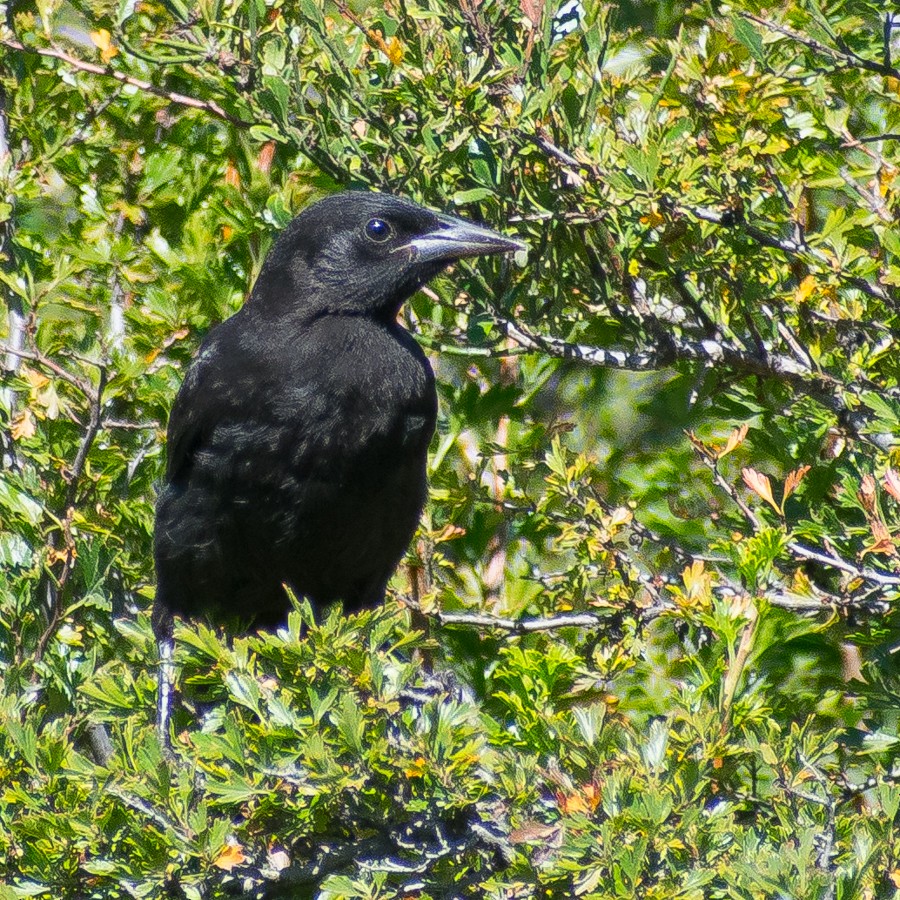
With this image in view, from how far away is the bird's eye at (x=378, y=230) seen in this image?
377cm

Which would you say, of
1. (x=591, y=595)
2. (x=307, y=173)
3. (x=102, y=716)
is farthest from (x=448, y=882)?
(x=307, y=173)

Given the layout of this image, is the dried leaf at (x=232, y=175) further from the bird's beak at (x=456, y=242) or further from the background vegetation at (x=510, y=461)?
the bird's beak at (x=456, y=242)

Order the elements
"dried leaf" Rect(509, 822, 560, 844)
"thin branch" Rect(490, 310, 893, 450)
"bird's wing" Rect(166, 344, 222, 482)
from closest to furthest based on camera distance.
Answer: "dried leaf" Rect(509, 822, 560, 844) < "thin branch" Rect(490, 310, 893, 450) < "bird's wing" Rect(166, 344, 222, 482)

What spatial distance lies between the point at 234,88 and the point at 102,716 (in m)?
1.45

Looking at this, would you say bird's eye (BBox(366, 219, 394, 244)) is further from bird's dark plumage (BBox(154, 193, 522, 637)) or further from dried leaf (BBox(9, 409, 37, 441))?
dried leaf (BBox(9, 409, 37, 441))

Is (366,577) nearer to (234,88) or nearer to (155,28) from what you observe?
(234,88)

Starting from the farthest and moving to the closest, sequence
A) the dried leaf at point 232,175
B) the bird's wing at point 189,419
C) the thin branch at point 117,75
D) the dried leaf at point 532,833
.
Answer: the dried leaf at point 232,175 → the bird's wing at point 189,419 → the thin branch at point 117,75 → the dried leaf at point 532,833

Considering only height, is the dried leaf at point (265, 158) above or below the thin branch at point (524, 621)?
above

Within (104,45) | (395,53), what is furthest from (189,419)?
(395,53)

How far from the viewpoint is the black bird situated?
3553 mm

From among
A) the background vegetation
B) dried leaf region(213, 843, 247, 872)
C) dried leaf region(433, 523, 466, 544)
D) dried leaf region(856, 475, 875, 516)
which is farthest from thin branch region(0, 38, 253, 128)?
dried leaf region(213, 843, 247, 872)

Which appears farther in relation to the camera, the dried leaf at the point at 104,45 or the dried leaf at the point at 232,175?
the dried leaf at the point at 232,175

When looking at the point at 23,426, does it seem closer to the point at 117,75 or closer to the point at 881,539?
the point at 117,75

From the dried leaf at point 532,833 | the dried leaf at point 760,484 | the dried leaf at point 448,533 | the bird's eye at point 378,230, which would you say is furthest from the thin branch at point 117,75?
the dried leaf at point 532,833
